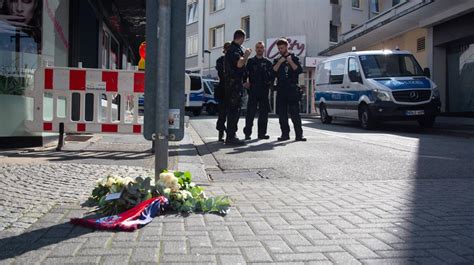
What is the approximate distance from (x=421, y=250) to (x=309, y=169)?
11.4 ft

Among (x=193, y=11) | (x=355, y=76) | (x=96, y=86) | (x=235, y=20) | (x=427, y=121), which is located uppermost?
(x=193, y=11)

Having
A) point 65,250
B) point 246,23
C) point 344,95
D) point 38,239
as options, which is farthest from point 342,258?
point 246,23

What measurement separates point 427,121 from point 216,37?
30.9 meters

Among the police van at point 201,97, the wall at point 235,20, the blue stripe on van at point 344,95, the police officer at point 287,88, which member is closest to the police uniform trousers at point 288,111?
the police officer at point 287,88

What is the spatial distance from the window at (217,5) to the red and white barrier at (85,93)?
3563 cm

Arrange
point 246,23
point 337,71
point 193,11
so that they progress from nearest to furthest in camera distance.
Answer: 1. point 337,71
2. point 246,23
3. point 193,11

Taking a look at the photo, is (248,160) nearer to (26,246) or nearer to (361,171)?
(361,171)

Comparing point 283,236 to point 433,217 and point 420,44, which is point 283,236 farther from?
point 420,44

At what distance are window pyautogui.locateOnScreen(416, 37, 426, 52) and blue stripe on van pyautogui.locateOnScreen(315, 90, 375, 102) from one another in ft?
19.1

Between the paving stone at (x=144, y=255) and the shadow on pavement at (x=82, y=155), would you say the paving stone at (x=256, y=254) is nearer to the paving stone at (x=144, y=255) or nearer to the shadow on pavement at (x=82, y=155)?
the paving stone at (x=144, y=255)

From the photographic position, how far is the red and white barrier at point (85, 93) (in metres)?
7.80

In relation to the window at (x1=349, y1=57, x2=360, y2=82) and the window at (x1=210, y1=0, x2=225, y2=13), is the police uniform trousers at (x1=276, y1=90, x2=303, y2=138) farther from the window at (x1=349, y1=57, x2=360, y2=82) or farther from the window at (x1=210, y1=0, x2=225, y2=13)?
the window at (x1=210, y1=0, x2=225, y2=13)

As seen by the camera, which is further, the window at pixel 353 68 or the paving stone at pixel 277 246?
the window at pixel 353 68

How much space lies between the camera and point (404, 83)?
14.3 meters
